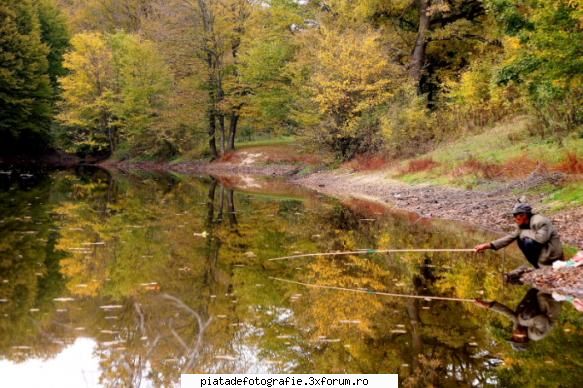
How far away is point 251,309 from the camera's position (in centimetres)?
870

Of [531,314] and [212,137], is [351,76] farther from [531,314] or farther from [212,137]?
[531,314]

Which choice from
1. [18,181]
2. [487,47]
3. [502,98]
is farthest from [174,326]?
[487,47]

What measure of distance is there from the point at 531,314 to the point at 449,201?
12.1m

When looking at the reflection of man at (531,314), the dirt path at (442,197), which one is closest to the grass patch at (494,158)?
the dirt path at (442,197)

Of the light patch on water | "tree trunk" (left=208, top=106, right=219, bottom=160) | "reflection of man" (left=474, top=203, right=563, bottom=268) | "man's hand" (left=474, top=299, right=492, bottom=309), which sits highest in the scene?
"reflection of man" (left=474, top=203, right=563, bottom=268)

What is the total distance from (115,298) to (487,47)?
3095 cm

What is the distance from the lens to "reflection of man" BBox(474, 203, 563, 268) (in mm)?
9602

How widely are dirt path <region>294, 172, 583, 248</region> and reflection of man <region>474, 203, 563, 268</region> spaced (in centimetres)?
254

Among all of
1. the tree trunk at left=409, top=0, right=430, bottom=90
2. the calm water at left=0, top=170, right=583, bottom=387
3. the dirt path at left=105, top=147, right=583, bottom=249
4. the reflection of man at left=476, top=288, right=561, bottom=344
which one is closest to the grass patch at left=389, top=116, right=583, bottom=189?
the dirt path at left=105, top=147, right=583, bottom=249

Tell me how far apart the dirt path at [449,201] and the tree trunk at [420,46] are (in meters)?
8.50

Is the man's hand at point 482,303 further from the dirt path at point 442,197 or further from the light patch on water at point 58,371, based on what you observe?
the light patch on water at point 58,371

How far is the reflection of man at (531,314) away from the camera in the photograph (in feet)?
23.7

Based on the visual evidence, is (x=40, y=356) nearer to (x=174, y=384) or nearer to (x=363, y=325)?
(x=174, y=384)

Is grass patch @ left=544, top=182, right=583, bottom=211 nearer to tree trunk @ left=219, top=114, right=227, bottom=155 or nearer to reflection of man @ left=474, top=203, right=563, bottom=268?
reflection of man @ left=474, top=203, right=563, bottom=268
